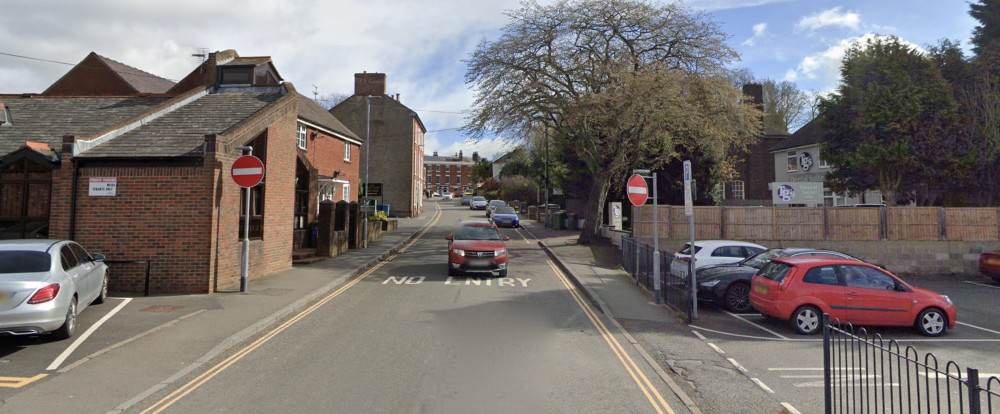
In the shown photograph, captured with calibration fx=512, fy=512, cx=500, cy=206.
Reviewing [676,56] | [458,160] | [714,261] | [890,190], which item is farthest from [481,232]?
Result: [458,160]

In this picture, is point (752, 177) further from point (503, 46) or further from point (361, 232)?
point (361, 232)

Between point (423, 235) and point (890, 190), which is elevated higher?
point (890, 190)

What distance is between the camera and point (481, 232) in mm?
16109

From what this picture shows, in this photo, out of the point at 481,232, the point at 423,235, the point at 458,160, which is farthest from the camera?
the point at 458,160

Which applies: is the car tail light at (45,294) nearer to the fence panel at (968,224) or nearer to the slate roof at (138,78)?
the fence panel at (968,224)

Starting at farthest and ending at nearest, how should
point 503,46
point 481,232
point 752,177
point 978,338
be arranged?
point 752,177 < point 503,46 < point 481,232 < point 978,338

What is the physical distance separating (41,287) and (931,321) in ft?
45.9

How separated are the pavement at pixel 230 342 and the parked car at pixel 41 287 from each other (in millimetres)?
723

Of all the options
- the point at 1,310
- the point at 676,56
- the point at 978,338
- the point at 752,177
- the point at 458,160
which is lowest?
the point at 978,338

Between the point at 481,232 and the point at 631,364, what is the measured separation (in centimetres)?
944

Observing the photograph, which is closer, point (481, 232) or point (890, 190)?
point (481, 232)

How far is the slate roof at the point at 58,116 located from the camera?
13.5 m

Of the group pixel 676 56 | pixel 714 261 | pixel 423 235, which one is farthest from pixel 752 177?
pixel 714 261

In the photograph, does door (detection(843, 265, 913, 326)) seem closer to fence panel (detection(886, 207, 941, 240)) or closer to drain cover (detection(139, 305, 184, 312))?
drain cover (detection(139, 305, 184, 312))
